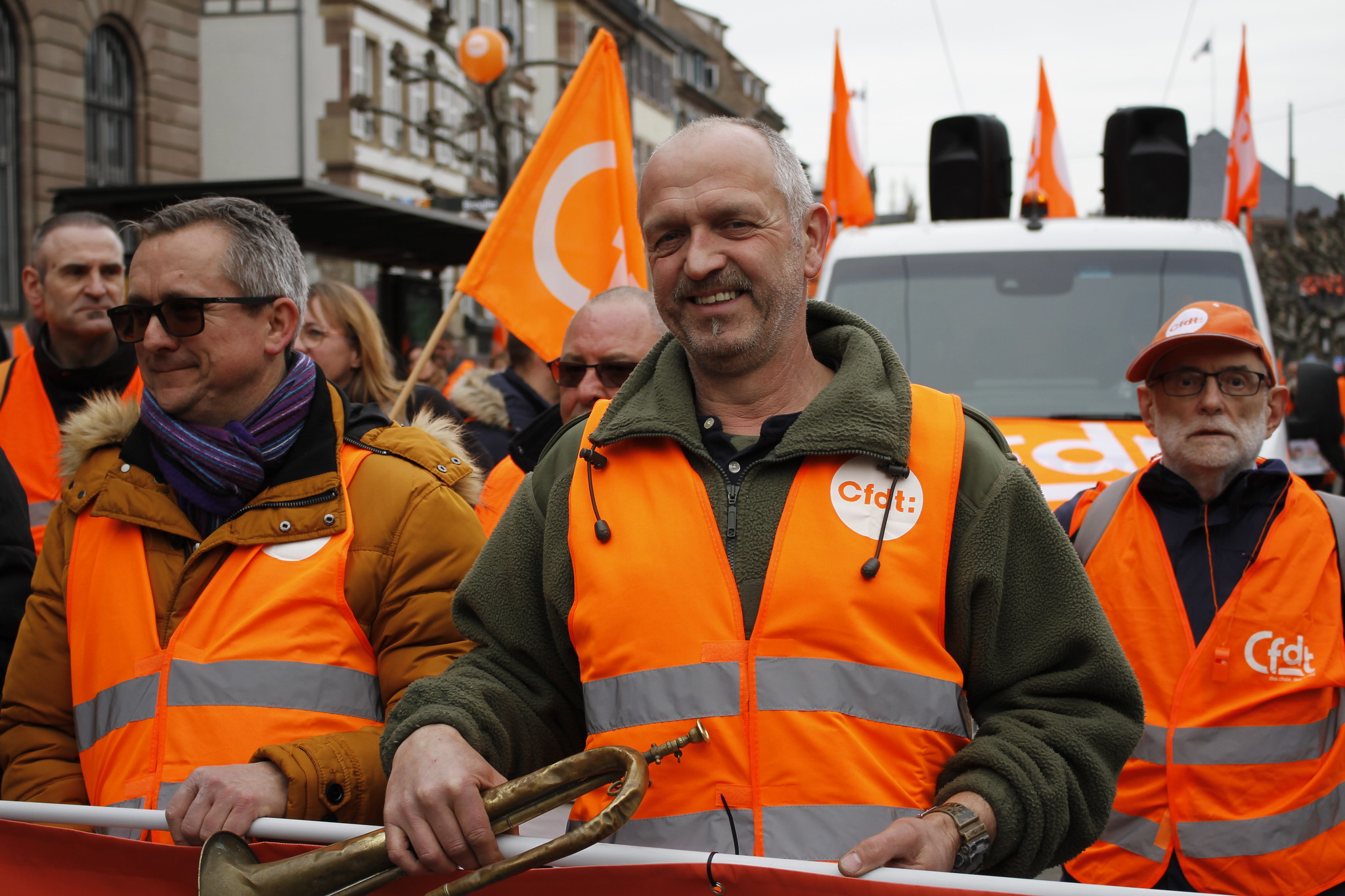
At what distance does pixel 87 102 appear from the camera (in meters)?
20.0

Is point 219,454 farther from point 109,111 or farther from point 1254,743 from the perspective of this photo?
point 109,111

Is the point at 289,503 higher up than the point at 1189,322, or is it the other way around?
the point at 1189,322

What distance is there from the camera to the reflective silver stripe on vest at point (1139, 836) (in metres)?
3.13

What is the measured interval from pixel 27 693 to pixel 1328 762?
2.93 meters

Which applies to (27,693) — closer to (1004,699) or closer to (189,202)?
(189,202)

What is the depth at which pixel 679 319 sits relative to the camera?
230 centimetres

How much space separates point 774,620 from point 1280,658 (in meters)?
1.71

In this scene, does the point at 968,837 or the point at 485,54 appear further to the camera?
the point at 485,54

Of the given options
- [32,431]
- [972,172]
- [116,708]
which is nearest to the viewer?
[116,708]

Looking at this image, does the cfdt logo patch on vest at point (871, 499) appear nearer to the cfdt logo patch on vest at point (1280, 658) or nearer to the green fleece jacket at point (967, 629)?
the green fleece jacket at point (967, 629)

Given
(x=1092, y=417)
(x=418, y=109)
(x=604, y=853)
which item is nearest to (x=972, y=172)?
(x=1092, y=417)

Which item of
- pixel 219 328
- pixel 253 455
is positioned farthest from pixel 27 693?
pixel 219 328

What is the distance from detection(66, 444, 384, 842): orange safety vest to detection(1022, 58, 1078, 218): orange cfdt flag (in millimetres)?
6900

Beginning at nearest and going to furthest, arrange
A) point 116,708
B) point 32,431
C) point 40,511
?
point 116,708, point 40,511, point 32,431
